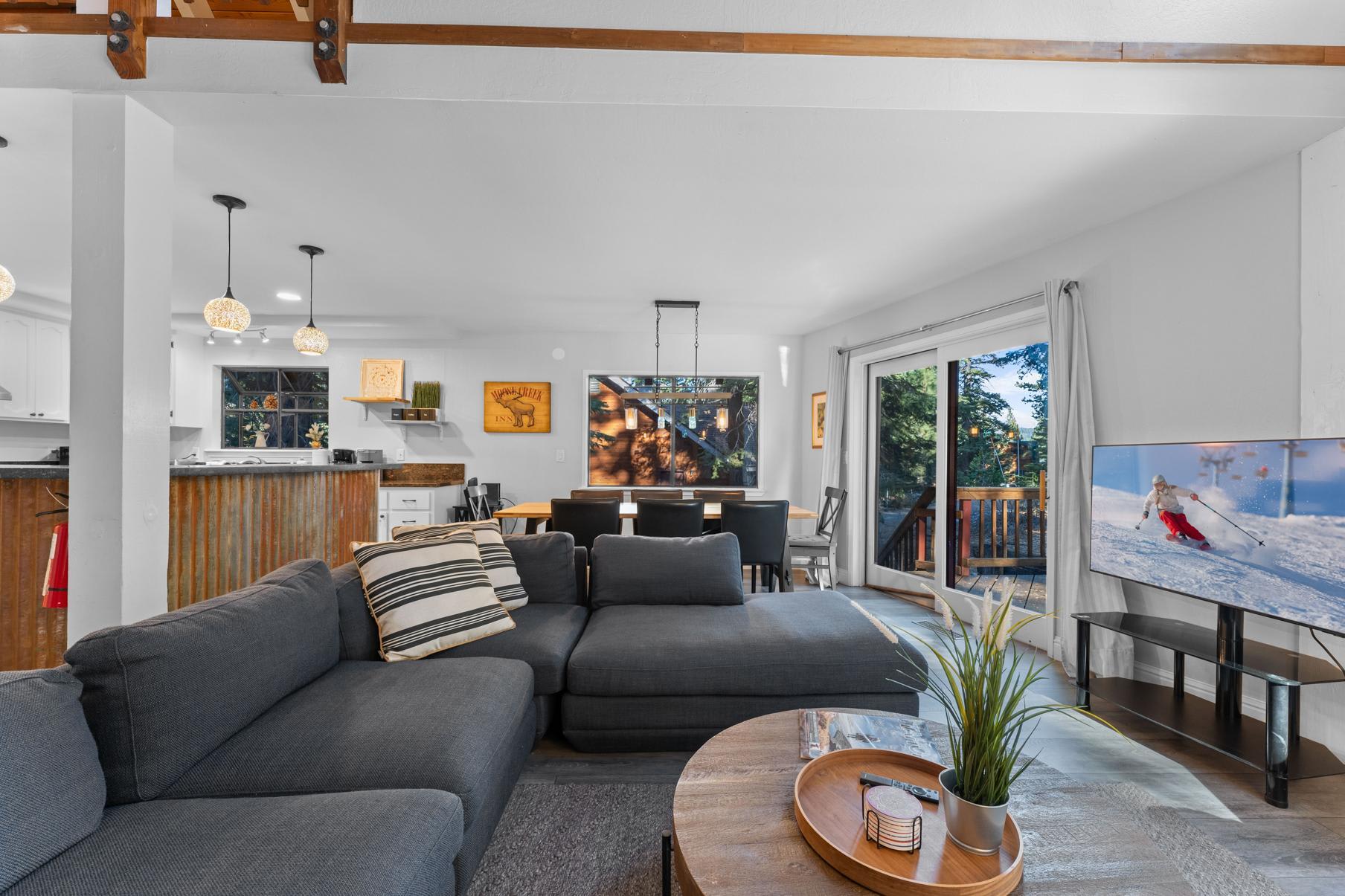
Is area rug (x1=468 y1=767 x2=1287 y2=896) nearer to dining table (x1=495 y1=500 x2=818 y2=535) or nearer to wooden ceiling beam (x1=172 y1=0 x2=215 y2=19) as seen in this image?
dining table (x1=495 y1=500 x2=818 y2=535)

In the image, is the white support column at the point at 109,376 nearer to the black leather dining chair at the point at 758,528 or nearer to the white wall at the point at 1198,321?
the black leather dining chair at the point at 758,528

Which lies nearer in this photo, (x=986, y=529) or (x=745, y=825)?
(x=745, y=825)

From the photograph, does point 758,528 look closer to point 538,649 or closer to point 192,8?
point 538,649

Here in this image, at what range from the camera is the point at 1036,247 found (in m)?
3.45

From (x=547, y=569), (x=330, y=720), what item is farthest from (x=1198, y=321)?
(x=330, y=720)

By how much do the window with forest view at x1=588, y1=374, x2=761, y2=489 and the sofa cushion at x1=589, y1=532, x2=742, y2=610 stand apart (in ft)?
11.4

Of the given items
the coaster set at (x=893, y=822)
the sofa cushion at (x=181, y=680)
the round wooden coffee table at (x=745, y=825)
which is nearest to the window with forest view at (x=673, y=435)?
the sofa cushion at (x=181, y=680)

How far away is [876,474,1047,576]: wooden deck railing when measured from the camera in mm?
3691

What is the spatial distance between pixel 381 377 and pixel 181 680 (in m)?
5.35

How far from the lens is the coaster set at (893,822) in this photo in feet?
3.46

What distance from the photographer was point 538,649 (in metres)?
2.13

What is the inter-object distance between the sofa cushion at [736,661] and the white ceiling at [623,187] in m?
2.01

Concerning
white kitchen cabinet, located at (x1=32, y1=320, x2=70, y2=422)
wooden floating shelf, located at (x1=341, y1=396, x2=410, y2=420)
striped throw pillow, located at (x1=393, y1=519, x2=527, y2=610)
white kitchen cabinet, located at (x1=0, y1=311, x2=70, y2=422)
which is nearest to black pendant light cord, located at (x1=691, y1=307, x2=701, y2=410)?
wooden floating shelf, located at (x1=341, y1=396, x2=410, y2=420)

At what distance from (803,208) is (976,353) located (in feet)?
6.13
